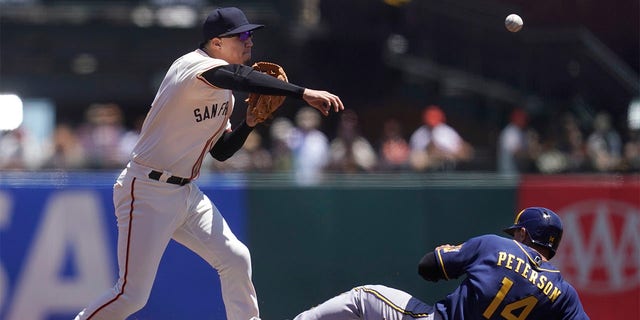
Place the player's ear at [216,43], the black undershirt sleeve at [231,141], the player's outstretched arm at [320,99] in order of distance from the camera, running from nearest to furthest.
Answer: the player's outstretched arm at [320,99], the player's ear at [216,43], the black undershirt sleeve at [231,141]

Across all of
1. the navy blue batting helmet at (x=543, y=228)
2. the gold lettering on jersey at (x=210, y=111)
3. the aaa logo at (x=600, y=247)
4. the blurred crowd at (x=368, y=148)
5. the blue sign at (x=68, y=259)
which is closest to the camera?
the navy blue batting helmet at (x=543, y=228)

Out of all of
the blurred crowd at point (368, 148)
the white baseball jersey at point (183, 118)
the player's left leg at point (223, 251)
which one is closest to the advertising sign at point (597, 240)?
the blurred crowd at point (368, 148)

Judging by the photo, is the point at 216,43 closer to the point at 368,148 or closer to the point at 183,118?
the point at 183,118

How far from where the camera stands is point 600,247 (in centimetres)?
770

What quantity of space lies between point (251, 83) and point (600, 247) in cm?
342

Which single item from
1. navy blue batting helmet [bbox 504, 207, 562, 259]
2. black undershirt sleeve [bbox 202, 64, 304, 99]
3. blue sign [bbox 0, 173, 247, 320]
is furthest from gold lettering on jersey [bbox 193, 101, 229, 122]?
navy blue batting helmet [bbox 504, 207, 562, 259]

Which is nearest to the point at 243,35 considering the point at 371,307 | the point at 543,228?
the point at 371,307

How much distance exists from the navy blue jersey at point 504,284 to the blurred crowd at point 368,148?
4.73 meters

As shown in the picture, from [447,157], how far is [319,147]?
1.41 m

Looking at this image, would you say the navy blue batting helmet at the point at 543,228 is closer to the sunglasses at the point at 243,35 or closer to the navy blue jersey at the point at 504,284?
the navy blue jersey at the point at 504,284

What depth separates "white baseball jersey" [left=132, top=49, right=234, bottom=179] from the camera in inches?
221

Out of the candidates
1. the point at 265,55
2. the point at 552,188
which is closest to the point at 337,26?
the point at 265,55

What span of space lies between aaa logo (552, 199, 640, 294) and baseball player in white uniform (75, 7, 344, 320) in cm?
269

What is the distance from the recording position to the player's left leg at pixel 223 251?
19.2ft
